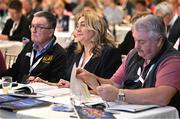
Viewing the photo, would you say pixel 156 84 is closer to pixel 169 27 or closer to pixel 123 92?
pixel 123 92

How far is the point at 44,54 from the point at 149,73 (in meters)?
1.53

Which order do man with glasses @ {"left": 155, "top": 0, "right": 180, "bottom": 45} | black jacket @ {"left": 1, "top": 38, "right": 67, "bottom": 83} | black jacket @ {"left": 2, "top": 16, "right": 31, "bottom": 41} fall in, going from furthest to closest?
black jacket @ {"left": 2, "top": 16, "right": 31, "bottom": 41} < man with glasses @ {"left": 155, "top": 0, "right": 180, "bottom": 45} < black jacket @ {"left": 1, "top": 38, "right": 67, "bottom": 83}

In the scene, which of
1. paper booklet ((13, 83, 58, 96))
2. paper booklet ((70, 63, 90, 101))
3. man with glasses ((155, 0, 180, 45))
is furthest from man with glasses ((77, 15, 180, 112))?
man with glasses ((155, 0, 180, 45))

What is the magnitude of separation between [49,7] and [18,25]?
5.10m

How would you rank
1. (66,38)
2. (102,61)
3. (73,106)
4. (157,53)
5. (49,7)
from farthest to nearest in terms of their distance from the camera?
(49,7) → (66,38) → (102,61) → (157,53) → (73,106)

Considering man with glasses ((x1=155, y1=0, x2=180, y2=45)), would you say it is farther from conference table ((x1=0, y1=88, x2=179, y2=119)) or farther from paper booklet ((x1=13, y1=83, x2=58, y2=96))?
conference table ((x1=0, y1=88, x2=179, y2=119))

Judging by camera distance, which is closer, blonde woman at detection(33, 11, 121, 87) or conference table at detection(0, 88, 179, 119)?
conference table at detection(0, 88, 179, 119)

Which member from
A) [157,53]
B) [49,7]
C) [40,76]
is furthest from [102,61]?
[49,7]

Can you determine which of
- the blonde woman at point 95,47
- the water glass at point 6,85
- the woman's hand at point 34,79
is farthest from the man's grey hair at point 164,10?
the water glass at point 6,85

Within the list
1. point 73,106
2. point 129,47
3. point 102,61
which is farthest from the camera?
point 129,47

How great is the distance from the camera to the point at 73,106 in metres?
3.27

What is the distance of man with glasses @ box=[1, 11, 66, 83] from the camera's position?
4824 mm

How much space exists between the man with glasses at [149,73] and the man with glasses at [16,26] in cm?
453

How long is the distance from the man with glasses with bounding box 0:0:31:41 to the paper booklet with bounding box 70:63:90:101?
467 centimetres
